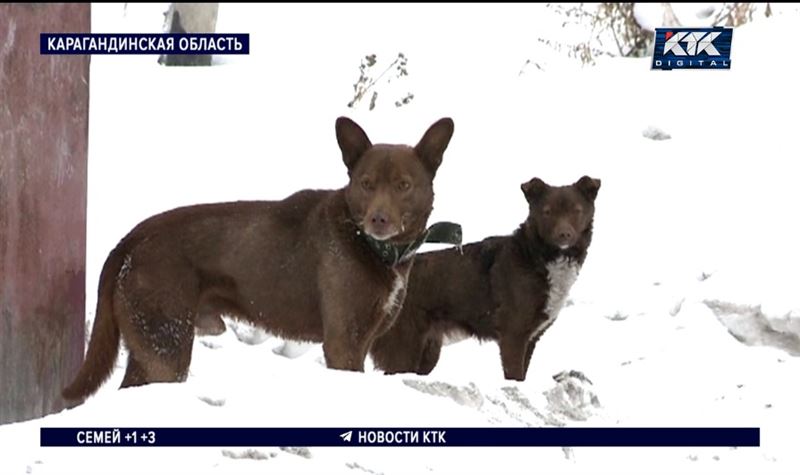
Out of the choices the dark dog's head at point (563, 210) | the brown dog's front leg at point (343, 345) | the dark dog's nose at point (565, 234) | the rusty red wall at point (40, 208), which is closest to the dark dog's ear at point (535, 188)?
the dark dog's head at point (563, 210)

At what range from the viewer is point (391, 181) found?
923 cm

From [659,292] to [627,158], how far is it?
6.35 ft

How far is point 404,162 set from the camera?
9.32m

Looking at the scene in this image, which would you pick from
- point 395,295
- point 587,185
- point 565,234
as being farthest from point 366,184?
point 587,185

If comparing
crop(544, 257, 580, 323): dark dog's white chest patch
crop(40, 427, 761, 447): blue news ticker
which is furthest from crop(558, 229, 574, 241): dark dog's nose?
crop(40, 427, 761, 447): blue news ticker

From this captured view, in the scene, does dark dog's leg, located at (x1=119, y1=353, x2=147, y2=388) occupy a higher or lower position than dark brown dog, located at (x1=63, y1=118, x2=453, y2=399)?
lower

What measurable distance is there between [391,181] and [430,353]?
7.79 ft

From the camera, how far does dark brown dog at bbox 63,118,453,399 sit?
9273 mm

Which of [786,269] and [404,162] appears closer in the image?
[404,162]

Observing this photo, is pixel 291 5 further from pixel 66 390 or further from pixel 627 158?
pixel 66 390

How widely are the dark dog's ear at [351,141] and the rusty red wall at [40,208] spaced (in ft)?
4.98

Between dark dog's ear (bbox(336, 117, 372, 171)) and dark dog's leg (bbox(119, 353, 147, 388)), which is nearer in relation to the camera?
dark dog's ear (bbox(336, 117, 372, 171))

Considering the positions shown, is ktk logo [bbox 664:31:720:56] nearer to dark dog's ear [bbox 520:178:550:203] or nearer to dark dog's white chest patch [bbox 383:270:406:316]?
dark dog's ear [bbox 520:178:550:203]

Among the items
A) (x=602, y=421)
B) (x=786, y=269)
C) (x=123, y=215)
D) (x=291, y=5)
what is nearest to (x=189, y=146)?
(x=123, y=215)
